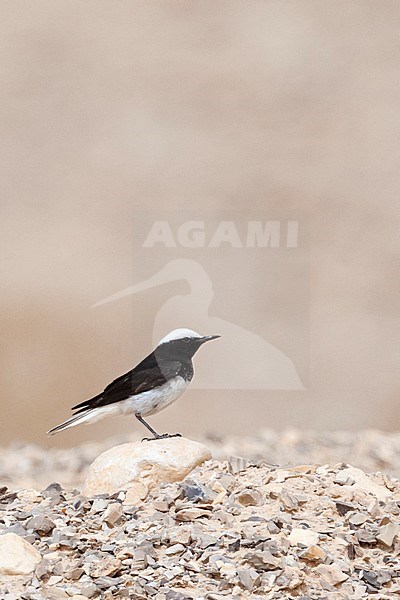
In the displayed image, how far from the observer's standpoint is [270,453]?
9.98ft

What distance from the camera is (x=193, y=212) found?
2830mm

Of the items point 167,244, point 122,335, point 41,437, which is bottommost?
point 41,437

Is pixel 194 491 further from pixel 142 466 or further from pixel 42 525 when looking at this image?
pixel 42 525

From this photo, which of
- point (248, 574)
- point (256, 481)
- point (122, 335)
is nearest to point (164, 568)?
point (248, 574)

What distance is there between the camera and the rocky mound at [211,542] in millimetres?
1584

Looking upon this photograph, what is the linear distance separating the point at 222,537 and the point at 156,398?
24.5 inches

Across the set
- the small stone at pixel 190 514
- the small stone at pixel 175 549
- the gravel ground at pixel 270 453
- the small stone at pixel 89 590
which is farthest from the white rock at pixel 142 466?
the gravel ground at pixel 270 453

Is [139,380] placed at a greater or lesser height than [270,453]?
greater

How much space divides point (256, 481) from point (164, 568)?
1.52ft

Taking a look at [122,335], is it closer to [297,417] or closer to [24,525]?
[297,417]

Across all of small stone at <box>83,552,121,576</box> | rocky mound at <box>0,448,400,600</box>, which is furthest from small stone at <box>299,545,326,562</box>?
small stone at <box>83,552,121,576</box>

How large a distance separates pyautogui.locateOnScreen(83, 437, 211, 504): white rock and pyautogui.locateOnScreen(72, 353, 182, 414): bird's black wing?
0.21 meters

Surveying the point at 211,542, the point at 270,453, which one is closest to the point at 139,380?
the point at 211,542

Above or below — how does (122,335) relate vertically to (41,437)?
above
